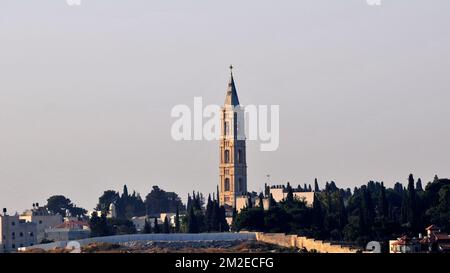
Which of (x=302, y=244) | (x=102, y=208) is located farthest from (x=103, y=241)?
(x=102, y=208)

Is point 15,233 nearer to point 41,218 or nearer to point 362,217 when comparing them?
point 41,218

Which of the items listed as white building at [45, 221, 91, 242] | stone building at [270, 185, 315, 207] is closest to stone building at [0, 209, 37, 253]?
→ white building at [45, 221, 91, 242]

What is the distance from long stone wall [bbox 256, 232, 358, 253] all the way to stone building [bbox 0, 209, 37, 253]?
725 inches

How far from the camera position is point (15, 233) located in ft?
409

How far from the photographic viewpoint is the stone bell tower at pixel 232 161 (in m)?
179

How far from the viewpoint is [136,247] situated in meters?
105

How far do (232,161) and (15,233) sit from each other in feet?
201

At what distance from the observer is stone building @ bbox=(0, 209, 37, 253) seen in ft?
401

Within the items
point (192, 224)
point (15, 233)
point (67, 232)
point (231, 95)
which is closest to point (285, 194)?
point (231, 95)

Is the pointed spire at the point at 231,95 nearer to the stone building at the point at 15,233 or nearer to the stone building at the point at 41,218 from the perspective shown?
the stone building at the point at 41,218

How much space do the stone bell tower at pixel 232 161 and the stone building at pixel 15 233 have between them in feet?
169

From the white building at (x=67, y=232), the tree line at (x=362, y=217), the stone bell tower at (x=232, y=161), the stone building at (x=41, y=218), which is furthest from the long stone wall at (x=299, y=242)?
the stone bell tower at (x=232, y=161)

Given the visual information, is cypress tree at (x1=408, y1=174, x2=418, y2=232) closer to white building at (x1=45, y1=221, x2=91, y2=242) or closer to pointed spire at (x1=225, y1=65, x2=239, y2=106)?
white building at (x1=45, y1=221, x2=91, y2=242)

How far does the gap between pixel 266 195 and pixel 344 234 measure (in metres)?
59.0
